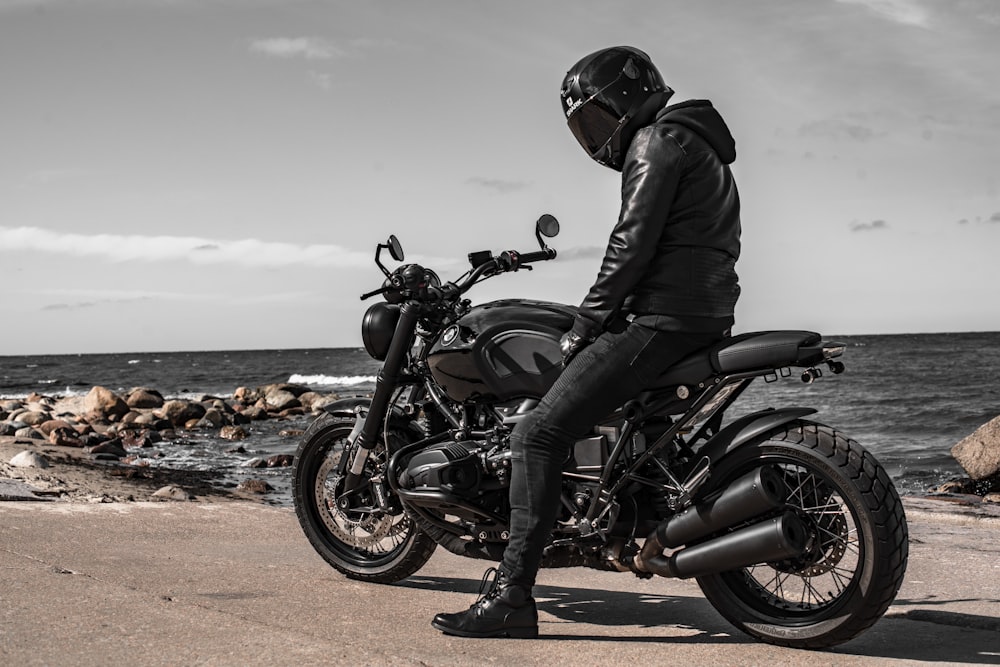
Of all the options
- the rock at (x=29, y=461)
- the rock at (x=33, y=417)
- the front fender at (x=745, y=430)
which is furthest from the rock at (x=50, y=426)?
the front fender at (x=745, y=430)

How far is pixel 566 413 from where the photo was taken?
4098mm

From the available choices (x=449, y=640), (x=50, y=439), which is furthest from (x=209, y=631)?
Result: (x=50, y=439)

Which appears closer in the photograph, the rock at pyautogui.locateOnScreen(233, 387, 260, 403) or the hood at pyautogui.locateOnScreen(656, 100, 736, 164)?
the hood at pyautogui.locateOnScreen(656, 100, 736, 164)

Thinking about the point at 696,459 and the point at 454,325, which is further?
the point at 454,325

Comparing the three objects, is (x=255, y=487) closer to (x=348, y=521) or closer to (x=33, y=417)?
(x=348, y=521)

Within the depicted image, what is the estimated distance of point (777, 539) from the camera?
3816 mm

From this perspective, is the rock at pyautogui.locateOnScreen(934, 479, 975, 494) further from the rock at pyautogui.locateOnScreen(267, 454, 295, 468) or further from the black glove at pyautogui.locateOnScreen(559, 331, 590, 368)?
the black glove at pyautogui.locateOnScreen(559, 331, 590, 368)

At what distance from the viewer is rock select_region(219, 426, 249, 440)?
72.1 feet

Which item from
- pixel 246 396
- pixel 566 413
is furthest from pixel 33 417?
pixel 566 413

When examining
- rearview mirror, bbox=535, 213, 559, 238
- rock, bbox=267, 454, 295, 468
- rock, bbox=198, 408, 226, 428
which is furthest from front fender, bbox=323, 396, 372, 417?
rock, bbox=198, 408, 226, 428

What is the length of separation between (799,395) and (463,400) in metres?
29.8

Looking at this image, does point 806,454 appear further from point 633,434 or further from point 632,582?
point 632,582

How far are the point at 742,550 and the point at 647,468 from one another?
52cm

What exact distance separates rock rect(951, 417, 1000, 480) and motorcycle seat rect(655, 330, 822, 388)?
34.9 ft
